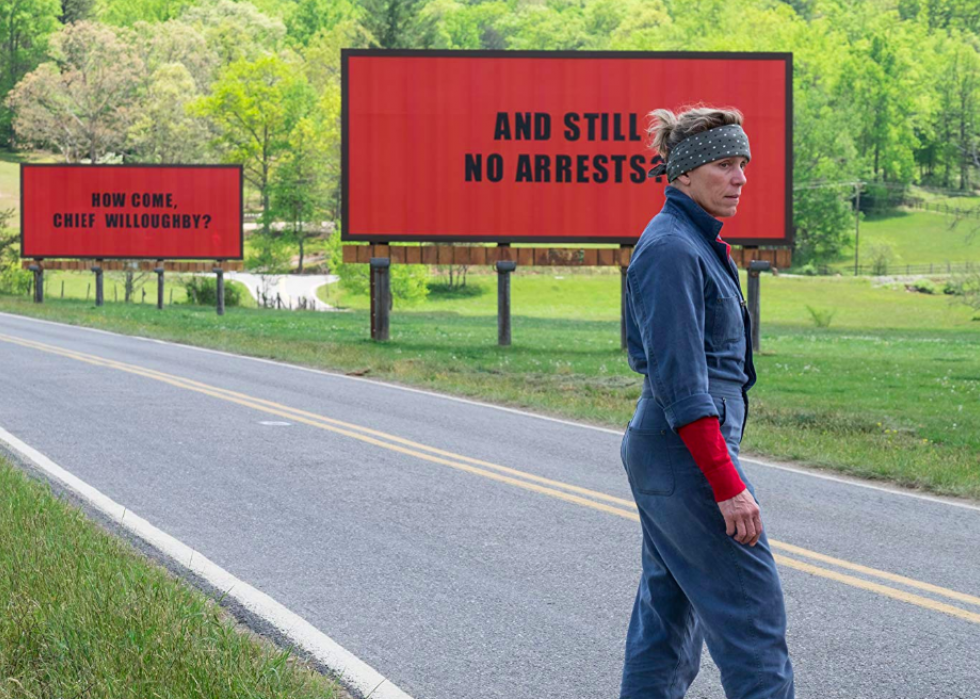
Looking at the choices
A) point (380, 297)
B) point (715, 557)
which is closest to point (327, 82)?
point (380, 297)

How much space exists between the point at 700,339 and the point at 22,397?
13410 mm

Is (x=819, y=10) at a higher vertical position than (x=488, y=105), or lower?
higher

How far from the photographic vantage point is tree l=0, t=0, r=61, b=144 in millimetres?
123875

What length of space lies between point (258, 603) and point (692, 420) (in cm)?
347

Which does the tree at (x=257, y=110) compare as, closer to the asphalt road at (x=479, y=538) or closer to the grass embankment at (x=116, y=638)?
the asphalt road at (x=479, y=538)

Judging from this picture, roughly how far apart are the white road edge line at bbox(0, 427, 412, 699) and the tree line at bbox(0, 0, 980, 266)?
41328mm

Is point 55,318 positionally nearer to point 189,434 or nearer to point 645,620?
point 189,434

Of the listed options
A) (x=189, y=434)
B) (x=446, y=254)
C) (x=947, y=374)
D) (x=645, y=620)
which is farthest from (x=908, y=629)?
(x=446, y=254)

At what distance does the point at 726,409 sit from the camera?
3.77m

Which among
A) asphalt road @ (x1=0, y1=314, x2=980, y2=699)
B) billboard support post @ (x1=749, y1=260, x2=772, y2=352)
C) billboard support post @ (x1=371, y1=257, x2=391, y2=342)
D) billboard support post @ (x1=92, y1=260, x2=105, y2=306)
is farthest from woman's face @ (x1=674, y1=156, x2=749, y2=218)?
billboard support post @ (x1=92, y1=260, x2=105, y2=306)

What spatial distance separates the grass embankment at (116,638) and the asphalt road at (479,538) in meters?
0.63

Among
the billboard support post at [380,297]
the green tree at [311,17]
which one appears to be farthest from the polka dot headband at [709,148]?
the green tree at [311,17]

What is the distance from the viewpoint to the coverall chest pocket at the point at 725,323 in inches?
148

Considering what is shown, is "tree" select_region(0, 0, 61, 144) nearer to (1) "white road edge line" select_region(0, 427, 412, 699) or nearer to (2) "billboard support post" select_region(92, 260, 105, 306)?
(2) "billboard support post" select_region(92, 260, 105, 306)
